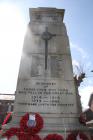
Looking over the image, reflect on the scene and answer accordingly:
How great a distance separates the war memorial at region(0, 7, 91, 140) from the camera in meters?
6.18

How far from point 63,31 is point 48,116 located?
3.47m

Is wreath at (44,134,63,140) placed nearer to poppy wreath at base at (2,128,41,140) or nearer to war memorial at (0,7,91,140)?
war memorial at (0,7,91,140)

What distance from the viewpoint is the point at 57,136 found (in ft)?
19.7

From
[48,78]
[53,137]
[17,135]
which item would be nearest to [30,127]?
[17,135]

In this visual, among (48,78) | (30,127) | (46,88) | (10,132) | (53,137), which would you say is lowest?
(53,137)

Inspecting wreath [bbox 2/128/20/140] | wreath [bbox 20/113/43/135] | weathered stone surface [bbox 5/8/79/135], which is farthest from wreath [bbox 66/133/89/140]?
wreath [bbox 2/128/20/140]

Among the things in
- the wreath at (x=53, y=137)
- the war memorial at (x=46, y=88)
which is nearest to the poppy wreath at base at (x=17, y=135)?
the war memorial at (x=46, y=88)

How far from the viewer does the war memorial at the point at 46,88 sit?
20.3 feet

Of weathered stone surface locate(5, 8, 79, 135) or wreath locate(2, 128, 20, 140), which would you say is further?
weathered stone surface locate(5, 8, 79, 135)

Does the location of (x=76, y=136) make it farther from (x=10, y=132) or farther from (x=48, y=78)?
(x=48, y=78)

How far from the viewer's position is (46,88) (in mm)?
6973

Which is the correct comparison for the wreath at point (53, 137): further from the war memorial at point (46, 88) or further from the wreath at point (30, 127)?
the wreath at point (30, 127)

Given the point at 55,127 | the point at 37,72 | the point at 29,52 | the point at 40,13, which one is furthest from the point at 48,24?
the point at 55,127

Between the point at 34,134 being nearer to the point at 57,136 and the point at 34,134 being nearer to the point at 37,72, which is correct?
the point at 57,136
